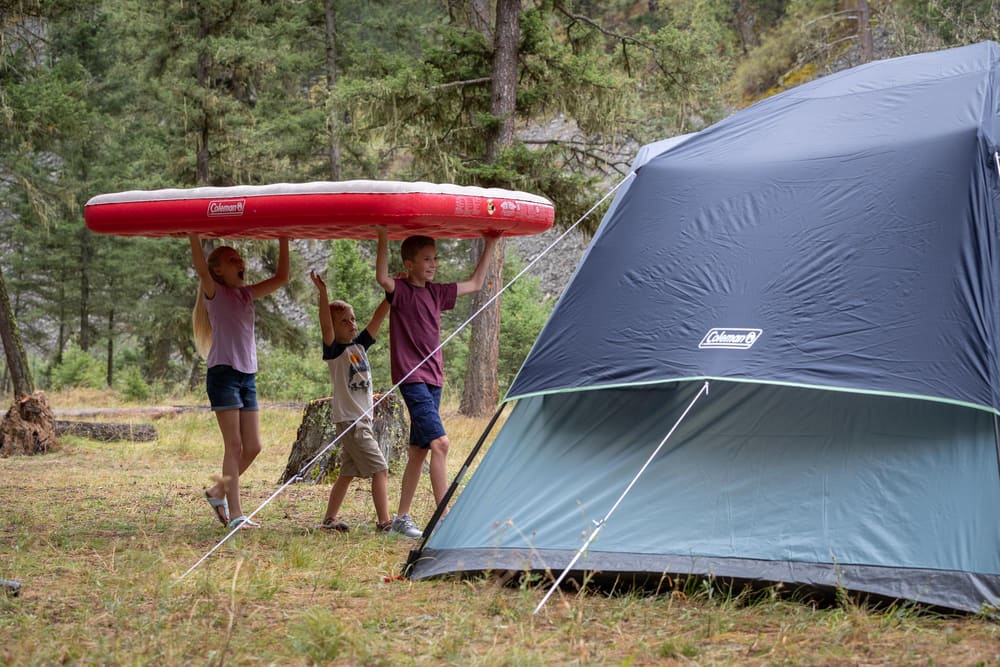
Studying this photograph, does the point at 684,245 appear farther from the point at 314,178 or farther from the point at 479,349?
the point at 314,178

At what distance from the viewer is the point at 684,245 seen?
5.16m

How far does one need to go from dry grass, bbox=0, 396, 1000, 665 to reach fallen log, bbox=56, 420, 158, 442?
21.6 feet

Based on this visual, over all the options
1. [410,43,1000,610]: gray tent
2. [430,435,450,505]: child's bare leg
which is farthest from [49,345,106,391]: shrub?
[410,43,1000,610]: gray tent

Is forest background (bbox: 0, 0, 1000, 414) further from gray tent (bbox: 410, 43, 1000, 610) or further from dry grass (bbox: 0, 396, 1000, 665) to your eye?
dry grass (bbox: 0, 396, 1000, 665)

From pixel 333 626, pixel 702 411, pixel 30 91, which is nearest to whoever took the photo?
pixel 333 626

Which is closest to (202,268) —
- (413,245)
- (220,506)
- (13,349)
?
(413,245)

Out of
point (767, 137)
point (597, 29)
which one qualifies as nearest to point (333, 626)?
point (767, 137)

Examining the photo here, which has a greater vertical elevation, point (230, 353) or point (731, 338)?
point (731, 338)

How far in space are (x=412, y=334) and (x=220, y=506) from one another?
169 cm

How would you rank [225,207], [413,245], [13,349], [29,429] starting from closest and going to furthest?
[225,207]
[413,245]
[29,429]
[13,349]

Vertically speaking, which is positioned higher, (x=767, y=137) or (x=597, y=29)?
(x=597, y=29)

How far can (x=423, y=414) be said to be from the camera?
5.66 m

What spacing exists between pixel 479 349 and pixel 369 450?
8.37 m

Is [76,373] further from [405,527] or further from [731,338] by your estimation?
[731,338]
